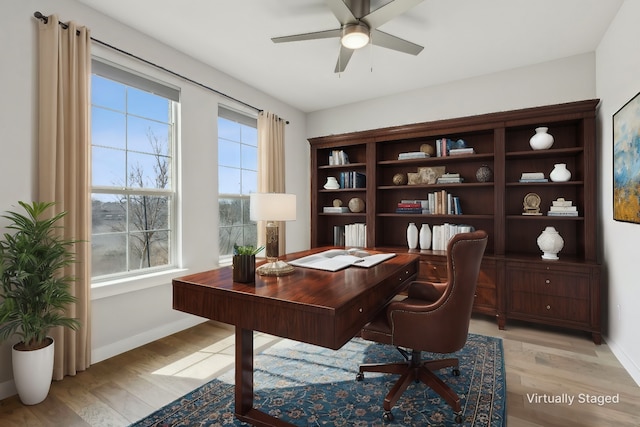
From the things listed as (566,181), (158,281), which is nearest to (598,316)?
(566,181)

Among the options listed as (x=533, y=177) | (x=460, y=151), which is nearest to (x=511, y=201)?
(x=533, y=177)

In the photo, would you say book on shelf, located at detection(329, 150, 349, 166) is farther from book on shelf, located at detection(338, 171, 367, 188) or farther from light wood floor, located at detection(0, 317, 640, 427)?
light wood floor, located at detection(0, 317, 640, 427)

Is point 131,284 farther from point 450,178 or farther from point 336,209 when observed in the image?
point 450,178

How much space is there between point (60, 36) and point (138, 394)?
2405 mm

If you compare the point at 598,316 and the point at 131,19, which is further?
the point at 598,316

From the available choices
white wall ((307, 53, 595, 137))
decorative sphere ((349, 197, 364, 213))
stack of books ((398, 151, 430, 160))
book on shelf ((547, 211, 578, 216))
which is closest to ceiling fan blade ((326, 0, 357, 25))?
stack of books ((398, 151, 430, 160))

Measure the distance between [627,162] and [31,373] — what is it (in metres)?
4.01

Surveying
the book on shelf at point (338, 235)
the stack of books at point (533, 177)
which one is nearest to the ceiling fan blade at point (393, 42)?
the stack of books at point (533, 177)

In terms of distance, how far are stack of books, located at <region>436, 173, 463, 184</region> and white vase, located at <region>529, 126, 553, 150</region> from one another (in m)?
0.75

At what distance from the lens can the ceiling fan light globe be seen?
211cm

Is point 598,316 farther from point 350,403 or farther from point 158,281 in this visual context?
point 158,281

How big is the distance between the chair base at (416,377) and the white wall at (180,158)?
6.20 feet

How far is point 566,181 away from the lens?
9.84 feet

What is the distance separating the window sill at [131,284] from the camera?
2420 millimetres
